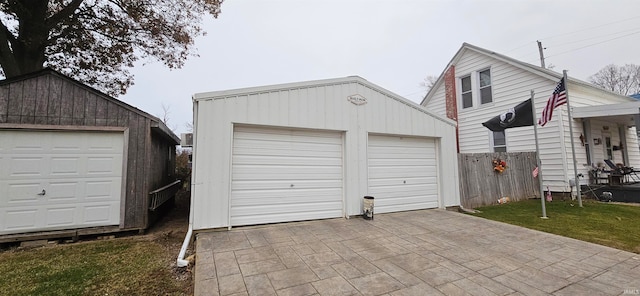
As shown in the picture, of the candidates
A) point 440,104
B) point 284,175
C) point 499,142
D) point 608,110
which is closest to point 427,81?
point 440,104

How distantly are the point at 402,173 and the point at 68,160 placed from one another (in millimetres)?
7283

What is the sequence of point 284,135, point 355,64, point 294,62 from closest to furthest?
point 284,135, point 294,62, point 355,64

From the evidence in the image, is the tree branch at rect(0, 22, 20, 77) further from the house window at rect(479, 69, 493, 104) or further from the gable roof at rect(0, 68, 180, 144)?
the house window at rect(479, 69, 493, 104)

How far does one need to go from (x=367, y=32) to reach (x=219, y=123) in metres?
8.61

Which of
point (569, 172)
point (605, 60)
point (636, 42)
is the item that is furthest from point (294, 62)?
point (605, 60)

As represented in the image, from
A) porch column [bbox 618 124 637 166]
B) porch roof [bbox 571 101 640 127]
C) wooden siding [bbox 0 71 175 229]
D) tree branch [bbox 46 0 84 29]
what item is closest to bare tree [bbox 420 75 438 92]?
porch column [bbox 618 124 637 166]

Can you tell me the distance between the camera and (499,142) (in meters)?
9.74

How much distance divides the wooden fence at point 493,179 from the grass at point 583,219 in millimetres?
369

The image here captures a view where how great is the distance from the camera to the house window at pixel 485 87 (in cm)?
1008

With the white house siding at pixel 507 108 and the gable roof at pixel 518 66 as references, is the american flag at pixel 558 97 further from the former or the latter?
the white house siding at pixel 507 108

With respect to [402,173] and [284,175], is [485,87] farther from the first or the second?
[284,175]

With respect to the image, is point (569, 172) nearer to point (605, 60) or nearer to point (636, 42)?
point (636, 42)

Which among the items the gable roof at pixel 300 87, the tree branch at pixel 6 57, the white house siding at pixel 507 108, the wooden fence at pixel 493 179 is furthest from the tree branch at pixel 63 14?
the white house siding at pixel 507 108

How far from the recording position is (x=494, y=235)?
447cm
